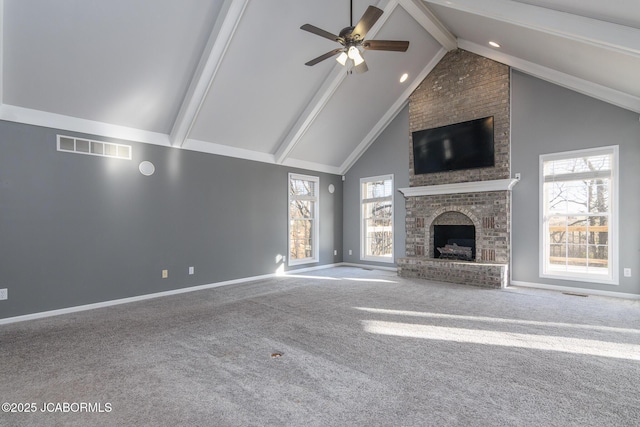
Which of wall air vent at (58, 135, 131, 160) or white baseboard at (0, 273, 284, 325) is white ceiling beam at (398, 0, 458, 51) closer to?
wall air vent at (58, 135, 131, 160)

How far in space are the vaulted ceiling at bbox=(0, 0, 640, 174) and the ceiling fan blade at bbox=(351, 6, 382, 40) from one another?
147 centimetres

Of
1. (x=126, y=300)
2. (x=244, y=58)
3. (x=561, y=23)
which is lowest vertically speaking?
(x=126, y=300)

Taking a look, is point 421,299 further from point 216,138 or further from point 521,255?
point 216,138

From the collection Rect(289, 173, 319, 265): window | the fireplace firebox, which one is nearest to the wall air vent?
Rect(289, 173, 319, 265): window

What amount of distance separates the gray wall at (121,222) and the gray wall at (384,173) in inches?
91.2

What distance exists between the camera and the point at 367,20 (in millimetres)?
3260

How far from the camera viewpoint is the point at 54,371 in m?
2.54

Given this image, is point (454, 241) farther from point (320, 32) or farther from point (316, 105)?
point (320, 32)

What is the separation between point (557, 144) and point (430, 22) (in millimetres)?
3047

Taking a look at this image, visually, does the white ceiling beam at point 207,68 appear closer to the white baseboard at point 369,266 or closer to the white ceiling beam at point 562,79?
the white ceiling beam at point 562,79

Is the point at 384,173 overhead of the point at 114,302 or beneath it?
overhead

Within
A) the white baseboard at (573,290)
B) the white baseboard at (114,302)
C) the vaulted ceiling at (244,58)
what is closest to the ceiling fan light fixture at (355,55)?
the vaulted ceiling at (244,58)

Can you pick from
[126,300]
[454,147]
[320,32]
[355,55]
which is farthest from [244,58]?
[454,147]

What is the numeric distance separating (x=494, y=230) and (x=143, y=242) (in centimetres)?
613
